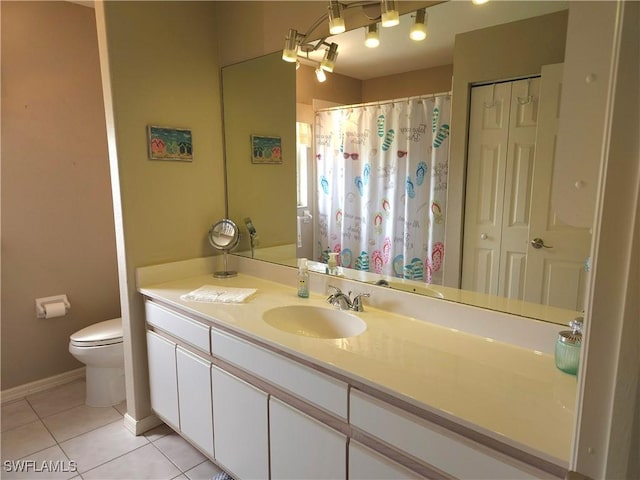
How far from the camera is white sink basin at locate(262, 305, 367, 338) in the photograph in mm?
1671

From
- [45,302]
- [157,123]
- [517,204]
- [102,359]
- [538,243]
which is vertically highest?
[157,123]

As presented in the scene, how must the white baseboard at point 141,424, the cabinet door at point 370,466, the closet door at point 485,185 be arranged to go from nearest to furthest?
the cabinet door at point 370,466 < the closet door at point 485,185 < the white baseboard at point 141,424

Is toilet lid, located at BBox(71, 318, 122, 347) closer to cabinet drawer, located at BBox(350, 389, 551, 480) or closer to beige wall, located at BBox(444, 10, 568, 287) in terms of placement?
cabinet drawer, located at BBox(350, 389, 551, 480)

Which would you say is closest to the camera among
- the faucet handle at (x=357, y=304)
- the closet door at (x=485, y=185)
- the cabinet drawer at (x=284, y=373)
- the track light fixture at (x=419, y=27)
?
the cabinet drawer at (x=284, y=373)

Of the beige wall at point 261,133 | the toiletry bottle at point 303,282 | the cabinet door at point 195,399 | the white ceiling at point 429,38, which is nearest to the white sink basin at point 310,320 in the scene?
the toiletry bottle at point 303,282

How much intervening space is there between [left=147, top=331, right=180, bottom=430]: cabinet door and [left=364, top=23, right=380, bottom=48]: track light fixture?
5.36ft

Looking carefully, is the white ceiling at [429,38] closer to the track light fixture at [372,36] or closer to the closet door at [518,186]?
the track light fixture at [372,36]

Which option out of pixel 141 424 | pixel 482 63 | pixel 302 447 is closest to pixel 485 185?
pixel 482 63

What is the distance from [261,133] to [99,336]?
4.99 feet

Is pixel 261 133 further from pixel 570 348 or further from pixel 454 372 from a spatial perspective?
pixel 570 348

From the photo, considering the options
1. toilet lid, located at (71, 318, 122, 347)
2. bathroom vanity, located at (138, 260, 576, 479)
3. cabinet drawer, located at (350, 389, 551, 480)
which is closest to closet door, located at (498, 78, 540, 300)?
bathroom vanity, located at (138, 260, 576, 479)

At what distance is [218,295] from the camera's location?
6.18ft

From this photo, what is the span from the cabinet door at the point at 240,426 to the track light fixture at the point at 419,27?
1514mm

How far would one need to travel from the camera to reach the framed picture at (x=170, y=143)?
2.05 meters
